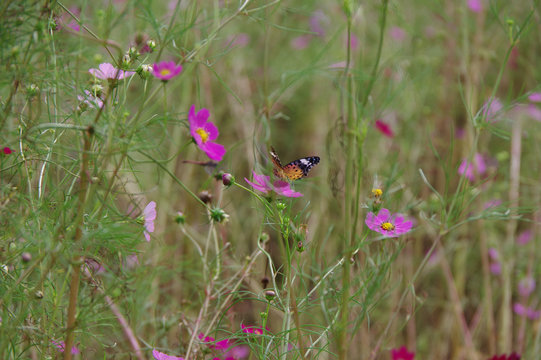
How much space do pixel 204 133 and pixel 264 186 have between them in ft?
0.33

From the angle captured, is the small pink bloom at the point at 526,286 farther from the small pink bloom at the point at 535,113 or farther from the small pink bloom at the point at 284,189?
the small pink bloom at the point at 284,189

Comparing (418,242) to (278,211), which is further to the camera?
(418,242)

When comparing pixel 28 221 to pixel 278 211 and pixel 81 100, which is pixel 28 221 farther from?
pixel 278 211

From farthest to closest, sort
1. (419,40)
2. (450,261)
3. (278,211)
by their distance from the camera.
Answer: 1. (450,261)
2. (419,40)
3. (278,211)

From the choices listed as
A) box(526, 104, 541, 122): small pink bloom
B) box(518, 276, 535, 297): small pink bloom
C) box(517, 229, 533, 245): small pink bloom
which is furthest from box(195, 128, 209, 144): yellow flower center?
box(526, 104, 541, 122): small pink bloom

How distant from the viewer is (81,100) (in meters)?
0.63

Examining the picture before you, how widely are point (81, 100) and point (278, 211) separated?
0.90 ft

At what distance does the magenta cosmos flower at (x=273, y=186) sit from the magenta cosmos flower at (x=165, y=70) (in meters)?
0.14

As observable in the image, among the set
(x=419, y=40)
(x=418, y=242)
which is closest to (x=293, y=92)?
(x=419, y=40)

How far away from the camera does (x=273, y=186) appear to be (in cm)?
64

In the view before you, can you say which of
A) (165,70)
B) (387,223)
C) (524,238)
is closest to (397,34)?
(524,238)

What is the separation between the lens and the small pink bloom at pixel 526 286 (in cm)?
128

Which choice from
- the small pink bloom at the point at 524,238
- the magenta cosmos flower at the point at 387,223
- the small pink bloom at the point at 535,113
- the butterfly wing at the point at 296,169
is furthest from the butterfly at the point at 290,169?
the small pink bloom at the point at 535,113

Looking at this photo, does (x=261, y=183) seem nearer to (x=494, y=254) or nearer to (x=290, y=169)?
(x=290, y=169)
